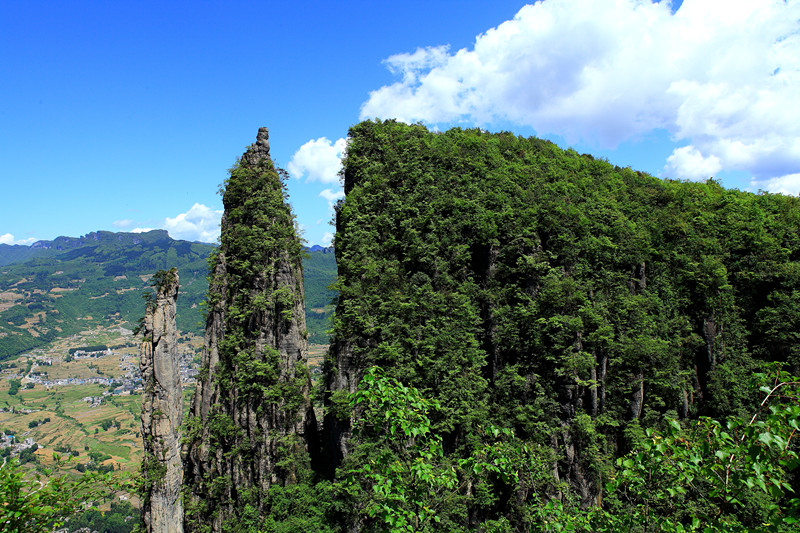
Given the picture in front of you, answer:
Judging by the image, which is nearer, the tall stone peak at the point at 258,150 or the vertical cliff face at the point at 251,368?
the vertical cliff face at the point at 251,368

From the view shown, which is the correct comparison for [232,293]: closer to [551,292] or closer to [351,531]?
[351,531]

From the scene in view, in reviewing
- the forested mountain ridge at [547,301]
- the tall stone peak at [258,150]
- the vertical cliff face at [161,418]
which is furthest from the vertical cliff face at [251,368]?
the vertical cliff face at [161,418]

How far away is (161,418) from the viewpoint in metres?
18.3

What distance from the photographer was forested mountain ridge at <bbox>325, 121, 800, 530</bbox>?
94.3 feet

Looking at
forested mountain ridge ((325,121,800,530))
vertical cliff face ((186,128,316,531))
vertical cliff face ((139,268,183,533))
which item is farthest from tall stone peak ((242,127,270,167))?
vertical cliff face ((139,268,183,533))

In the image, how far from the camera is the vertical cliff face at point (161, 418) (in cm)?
1819

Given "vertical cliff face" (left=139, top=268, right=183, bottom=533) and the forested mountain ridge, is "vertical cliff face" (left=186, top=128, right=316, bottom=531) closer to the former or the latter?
the forested mountain ridge

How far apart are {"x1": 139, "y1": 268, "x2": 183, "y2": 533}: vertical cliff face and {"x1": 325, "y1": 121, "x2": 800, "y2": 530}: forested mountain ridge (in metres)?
10.2

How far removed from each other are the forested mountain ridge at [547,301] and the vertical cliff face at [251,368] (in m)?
3.47

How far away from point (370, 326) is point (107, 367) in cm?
20972

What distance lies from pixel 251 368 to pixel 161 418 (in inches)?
429

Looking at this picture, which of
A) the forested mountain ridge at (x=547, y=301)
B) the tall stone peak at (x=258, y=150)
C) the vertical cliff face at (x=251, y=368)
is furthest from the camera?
the tall stone peak at (x=258, y=150)

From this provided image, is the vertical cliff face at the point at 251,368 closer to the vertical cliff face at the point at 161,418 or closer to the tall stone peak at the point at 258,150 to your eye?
the tall stone peak at the point at 258,150

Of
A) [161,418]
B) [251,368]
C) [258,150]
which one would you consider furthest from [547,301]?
[258,150]
